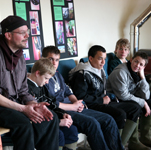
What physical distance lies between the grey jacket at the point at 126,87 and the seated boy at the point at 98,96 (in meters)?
0.11

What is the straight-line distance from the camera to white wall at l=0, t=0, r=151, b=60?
110 inches

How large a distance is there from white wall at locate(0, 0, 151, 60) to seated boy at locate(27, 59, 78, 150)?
3.15 feet

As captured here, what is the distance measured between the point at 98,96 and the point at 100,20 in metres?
1.52

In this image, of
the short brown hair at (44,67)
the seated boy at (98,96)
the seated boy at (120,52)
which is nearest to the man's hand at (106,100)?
the seated boy at (98,96)

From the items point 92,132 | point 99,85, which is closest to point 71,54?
point 99,85

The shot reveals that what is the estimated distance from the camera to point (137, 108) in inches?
89.5

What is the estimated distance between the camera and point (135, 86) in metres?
2.52

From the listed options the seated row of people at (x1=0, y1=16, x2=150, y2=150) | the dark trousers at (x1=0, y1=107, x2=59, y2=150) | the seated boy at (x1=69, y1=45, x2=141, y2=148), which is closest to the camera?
the dark trousers at (x1=0, y1=107, x2=59, y2=150)

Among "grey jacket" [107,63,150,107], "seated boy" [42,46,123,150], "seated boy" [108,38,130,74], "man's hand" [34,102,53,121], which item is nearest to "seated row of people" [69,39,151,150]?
"grey jacket" [107,63,150,107]

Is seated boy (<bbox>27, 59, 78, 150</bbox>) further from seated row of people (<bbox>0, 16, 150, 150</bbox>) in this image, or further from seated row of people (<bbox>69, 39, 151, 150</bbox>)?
seated row of people (<bbox>69, 39, 151, 150</bbox>)

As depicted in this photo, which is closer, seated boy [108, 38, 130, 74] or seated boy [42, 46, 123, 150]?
seated boy [42, 46, 123, 150]

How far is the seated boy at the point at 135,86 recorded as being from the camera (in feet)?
7.88

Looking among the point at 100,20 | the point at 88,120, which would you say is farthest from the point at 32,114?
→ the point at 100,20

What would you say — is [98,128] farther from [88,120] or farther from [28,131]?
[28,131]
